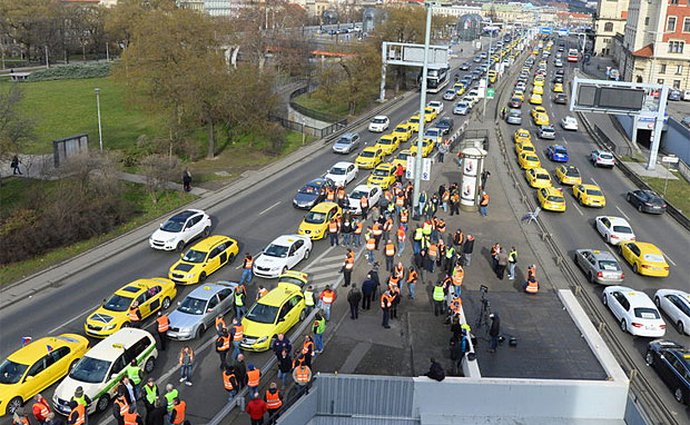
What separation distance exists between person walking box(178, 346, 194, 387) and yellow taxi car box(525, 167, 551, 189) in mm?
27315

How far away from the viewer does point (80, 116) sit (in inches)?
2510

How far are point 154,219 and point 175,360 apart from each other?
15.1m

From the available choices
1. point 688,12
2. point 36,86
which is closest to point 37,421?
point 36,86

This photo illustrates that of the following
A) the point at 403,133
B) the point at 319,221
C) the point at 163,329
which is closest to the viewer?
the point at 163,329

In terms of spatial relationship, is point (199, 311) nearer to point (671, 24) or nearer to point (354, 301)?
point (354, 301)

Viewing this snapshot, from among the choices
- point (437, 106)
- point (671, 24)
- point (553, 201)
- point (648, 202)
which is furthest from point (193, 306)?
point (671, 24)

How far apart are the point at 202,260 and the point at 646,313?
16.3 m

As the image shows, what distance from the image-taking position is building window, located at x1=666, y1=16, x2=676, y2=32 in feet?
271

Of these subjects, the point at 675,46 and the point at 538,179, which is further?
the point at 675,46

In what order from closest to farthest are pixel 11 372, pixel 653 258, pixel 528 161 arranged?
1. pixel 11 372
2. pixel 653 258
3. pixel 528 161

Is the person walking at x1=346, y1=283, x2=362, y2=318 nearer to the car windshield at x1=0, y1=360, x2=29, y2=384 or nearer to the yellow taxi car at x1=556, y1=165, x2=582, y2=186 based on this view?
the car windshield at x1=0, y1=360, x2=29, y2=384

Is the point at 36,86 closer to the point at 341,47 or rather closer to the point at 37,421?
the point at 341,47

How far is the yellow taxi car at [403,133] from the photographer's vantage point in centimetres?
5112

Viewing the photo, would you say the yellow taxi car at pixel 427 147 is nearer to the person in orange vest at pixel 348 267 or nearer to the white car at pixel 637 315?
the person in orange vest at pixel 348 267
